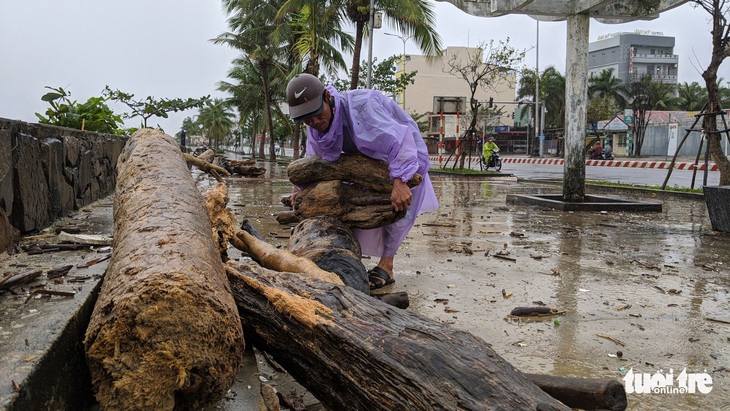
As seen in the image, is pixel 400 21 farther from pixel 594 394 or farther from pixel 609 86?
pixel 609 86

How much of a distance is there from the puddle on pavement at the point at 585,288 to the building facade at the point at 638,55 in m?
85.4

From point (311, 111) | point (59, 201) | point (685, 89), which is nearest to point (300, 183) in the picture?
point (311, 111)

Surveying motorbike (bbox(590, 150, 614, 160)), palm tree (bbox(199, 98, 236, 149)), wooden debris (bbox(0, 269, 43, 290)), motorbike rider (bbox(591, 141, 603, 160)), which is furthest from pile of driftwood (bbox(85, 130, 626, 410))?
palm tree (bbox(199, 98, 236, 149))

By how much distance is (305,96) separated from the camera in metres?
3.67

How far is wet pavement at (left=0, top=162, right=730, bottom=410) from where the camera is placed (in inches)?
107

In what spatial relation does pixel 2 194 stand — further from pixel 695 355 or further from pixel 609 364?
pixel 695 355

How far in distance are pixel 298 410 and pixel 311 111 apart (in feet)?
6.73

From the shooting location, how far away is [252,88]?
42875 millimetres

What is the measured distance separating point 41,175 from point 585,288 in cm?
413

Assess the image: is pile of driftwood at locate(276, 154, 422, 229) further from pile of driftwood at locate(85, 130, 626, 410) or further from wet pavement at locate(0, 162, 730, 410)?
pile of driftwood at locate(85, 130, 626, 410)

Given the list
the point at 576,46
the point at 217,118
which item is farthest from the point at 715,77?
the point at 217,118

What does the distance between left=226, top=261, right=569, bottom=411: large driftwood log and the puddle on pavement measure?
918 millimetres

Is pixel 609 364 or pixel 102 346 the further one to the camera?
pixel 609 364

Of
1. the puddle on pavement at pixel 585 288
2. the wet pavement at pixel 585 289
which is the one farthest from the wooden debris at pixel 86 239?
the puddle on pavement at pixel 585 288
